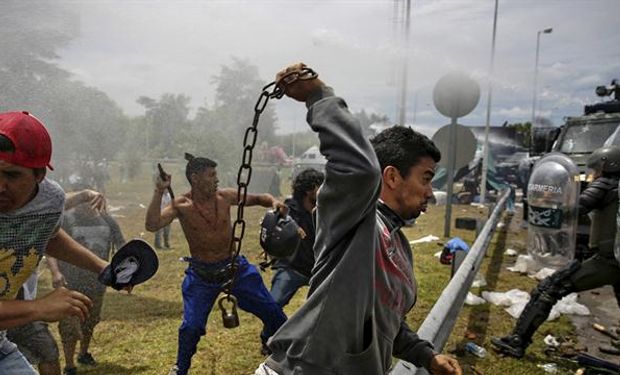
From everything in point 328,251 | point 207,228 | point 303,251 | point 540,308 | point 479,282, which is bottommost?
point 479,282

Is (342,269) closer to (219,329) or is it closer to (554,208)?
(219,329)

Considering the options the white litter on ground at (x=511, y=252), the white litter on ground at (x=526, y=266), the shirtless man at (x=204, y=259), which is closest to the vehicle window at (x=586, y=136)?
the white litter on ground at (x=511, y=252)

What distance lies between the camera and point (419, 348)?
196 cm

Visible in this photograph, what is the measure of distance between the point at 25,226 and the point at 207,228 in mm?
1941

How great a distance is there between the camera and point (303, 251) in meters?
4.45

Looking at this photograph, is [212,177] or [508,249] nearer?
[212,177]

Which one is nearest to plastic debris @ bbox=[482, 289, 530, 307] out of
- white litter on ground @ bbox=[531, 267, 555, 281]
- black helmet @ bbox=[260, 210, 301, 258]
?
white litter on ground @ bbox=[531, 267, 555, 281]

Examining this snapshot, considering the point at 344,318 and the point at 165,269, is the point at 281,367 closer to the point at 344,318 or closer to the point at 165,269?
the point at 344,318

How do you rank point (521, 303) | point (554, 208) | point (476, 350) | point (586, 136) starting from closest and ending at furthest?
point (476, 350), point (521, 303), point (554, 208), point (586, 136)

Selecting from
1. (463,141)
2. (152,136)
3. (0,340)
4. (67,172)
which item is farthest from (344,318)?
(152,136)

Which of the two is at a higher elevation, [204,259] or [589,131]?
[589,131]

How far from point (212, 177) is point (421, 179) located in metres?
2.74

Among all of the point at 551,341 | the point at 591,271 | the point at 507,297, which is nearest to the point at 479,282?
the point at 507,297

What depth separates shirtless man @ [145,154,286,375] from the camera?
3572 mm
